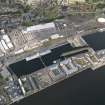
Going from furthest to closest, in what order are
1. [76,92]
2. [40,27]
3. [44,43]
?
[40,27], [44,43], [76,92]

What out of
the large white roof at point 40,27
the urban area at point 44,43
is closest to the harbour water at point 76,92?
the urban area at point 44,43

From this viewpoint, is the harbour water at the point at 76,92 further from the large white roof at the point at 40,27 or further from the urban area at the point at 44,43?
the large white roof at the point at 40,27

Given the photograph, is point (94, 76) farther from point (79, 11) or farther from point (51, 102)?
point (79, 11)

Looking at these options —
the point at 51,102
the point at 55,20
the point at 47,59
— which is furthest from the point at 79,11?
the point at 51,102

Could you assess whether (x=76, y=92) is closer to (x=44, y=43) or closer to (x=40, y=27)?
(x=44, y=43)

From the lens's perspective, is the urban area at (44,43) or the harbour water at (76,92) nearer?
the harbour water at (76,92)

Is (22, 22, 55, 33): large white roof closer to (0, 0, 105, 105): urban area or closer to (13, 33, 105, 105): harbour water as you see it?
(0, 0, 105, 105): urban area

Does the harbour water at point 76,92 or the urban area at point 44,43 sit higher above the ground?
the urban area at point 44,43

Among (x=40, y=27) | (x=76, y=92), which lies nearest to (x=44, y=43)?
(x=40, y=27)
